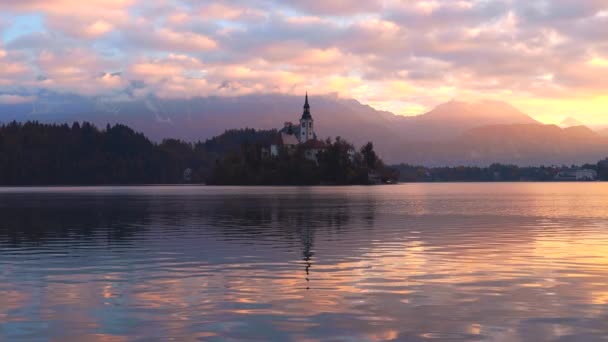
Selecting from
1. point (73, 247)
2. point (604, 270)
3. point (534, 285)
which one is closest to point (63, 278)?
point (73, 247)

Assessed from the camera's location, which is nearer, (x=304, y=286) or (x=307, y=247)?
(x=304, y=286)

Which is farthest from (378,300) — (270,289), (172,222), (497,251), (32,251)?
(172,222)

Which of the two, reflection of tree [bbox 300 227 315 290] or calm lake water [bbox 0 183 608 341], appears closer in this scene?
calm lake water [bbox 0 183 608 341]

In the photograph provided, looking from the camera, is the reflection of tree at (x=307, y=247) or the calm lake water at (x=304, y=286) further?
the reflection of tree at (x=307, y=247)

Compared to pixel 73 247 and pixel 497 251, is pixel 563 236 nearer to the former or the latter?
pixel 497 251

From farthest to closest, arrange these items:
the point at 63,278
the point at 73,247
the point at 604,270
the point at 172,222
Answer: the point at 172,222
the point at 73,247
the point at 604,270
the point at 63,278

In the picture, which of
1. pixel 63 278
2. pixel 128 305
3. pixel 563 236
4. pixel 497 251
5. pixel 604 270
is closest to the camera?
pixel 128 305

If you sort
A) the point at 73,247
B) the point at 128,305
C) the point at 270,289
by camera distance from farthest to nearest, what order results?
the point at 73,247
the point at 270,289
the point at 128,305

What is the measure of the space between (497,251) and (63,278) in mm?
22802

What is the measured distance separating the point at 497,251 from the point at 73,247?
24180 millimetres

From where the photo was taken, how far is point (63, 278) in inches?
1204

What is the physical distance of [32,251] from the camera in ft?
139

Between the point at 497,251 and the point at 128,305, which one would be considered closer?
the point at 128,305

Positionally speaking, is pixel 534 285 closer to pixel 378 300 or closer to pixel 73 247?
pixel 378 300
